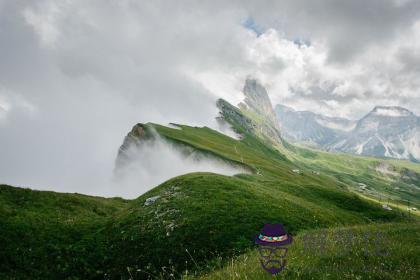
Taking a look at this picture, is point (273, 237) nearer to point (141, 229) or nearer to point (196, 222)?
point (196, 222)

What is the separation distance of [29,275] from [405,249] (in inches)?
892

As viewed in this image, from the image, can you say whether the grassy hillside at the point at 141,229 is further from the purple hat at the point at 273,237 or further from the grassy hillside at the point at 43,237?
the purple hat at the point at 273,237

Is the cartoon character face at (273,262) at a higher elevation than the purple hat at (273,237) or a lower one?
lower

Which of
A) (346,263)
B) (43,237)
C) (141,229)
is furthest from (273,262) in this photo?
(43,237)

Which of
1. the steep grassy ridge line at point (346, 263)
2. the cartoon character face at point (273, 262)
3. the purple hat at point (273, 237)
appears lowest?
the steep grassy ridge line at point (346, 263)

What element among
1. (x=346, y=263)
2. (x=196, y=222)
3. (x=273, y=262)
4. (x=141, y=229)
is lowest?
(x=346, y=263)

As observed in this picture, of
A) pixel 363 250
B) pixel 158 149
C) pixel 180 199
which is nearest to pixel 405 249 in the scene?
pixel 363 250

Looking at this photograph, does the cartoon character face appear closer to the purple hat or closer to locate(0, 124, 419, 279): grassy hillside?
the purple hat

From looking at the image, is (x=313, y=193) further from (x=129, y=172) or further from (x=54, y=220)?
(x=129, y=172)

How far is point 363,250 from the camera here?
1230 centimetres

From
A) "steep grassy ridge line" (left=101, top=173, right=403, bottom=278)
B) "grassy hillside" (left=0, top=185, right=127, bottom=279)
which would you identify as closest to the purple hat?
"steep grassy ridge line" (left=101, top=173, right=403, bottom=278)

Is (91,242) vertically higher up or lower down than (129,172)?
lower down

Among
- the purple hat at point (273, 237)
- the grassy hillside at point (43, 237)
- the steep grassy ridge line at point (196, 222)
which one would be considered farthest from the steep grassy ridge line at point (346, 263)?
the grassy hillside at point (43, 237)

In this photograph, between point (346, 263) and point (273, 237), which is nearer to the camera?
point (273, 237)
